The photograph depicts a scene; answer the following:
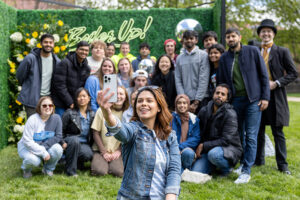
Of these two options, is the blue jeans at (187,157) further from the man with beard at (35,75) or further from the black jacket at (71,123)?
the man with beard at (35,75)

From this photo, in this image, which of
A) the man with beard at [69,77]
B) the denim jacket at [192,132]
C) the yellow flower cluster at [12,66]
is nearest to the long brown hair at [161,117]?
the denim jacket at [192,132]

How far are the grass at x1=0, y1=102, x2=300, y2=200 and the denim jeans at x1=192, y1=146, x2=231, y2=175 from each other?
181 mm

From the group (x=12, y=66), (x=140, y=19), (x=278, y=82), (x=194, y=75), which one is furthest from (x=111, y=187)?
(x=140, y=19)

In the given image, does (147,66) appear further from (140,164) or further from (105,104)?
(105,104)

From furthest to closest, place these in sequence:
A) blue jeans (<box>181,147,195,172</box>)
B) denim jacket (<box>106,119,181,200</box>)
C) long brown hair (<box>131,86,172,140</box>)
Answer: blue jeans (<box>181,147,195,172</box>) → long brown hair (<box>131,86,172,140</box>) → denim jacket (<box>106,119,181,200</box>)

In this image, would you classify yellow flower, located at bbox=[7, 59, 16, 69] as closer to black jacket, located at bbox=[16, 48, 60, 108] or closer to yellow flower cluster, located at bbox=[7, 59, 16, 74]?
yellow flower cluster, located at bbox=[7, 59, 16, 74]

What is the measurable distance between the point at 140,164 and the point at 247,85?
8.97 feet

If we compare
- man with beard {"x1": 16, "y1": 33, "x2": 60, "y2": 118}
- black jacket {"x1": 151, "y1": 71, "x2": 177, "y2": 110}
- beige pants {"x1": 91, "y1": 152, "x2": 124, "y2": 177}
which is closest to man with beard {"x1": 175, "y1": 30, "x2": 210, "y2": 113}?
black jacket {"x1": 151, "y1": 71, "x2": 177, "y2": 110}


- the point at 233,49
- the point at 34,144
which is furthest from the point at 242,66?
the point at 34,144

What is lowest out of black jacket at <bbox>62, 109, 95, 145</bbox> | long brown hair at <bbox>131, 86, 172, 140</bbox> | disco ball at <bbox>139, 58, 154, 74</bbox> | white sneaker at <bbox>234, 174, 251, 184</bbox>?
white sneaker at <bbox>234, 174, 251, 184</bbox>

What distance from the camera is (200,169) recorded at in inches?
187

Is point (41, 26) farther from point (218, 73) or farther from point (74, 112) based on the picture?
point (218, 73)

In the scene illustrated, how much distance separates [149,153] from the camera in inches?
90.3

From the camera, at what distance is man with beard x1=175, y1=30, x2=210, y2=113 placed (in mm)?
5188
